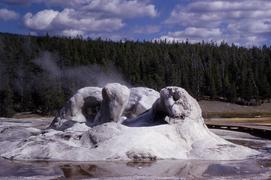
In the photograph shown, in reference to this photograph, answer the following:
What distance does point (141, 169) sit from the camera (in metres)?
18.0

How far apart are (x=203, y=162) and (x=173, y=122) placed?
2666 mm

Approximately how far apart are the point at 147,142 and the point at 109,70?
240 ft

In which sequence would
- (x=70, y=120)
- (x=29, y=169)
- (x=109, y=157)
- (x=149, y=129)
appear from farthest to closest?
(x=70, y=120) → (x=149, y=129) → (x=109, y=157) → (x=29, y=169)

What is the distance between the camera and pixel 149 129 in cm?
2167

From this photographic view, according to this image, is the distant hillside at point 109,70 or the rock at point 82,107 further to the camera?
the distant hillside at point 109,70

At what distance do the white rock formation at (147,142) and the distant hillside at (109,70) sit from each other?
1827 inches

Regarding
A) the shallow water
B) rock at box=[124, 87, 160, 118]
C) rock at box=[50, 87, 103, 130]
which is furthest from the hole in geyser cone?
the shallow water

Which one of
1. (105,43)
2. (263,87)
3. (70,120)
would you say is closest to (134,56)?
(105,43)

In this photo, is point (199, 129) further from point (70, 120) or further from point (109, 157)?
point (70, 120)

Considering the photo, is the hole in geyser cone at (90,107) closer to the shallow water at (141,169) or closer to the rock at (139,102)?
the rock at (139,102)

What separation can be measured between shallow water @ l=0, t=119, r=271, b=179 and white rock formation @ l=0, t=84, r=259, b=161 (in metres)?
0.71

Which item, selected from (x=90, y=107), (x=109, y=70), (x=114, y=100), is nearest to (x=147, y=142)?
(x=114, y=100)

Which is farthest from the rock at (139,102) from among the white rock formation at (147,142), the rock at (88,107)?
the white rock formation at (147,142)

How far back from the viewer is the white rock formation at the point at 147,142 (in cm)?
2025
